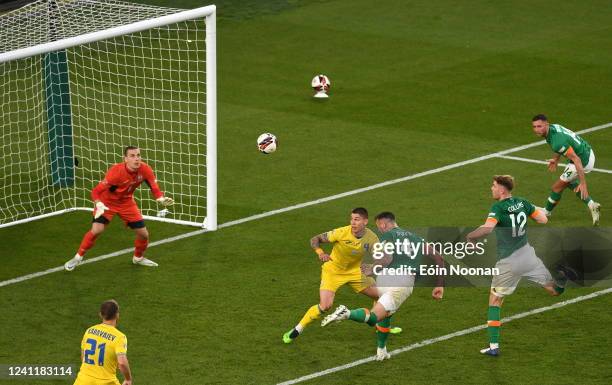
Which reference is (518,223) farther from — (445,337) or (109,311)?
(109,311)

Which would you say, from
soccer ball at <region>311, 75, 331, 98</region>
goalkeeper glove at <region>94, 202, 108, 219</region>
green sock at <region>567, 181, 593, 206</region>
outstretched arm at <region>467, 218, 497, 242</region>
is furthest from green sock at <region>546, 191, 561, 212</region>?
soccer ball at <region>311, 75, 331, 98</region>

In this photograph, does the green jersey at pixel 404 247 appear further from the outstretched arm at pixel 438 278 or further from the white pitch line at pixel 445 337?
the white pitch line at pixel 445 337

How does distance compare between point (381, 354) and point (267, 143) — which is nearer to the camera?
point (381, 354)

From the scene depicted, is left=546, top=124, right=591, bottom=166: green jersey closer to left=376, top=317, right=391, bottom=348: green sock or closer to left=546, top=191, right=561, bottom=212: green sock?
left=546, top=191, right=561, bottom=212: green sock

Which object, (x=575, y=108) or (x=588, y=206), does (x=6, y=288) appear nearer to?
(x=588, y=206)

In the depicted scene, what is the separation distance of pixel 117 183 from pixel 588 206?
278 inches

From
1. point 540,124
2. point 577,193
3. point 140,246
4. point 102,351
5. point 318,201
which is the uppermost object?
point 540,124

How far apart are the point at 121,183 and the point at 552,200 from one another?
6.65 m

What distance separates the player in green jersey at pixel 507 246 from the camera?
14.9 m

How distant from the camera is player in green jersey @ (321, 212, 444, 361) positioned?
14742 mm

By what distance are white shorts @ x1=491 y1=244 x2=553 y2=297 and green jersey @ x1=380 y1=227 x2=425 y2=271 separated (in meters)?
0.98

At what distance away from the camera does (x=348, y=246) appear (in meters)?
15.2

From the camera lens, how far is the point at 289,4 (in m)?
33.6

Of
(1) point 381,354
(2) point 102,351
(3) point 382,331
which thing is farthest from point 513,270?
(2) point 102,351
